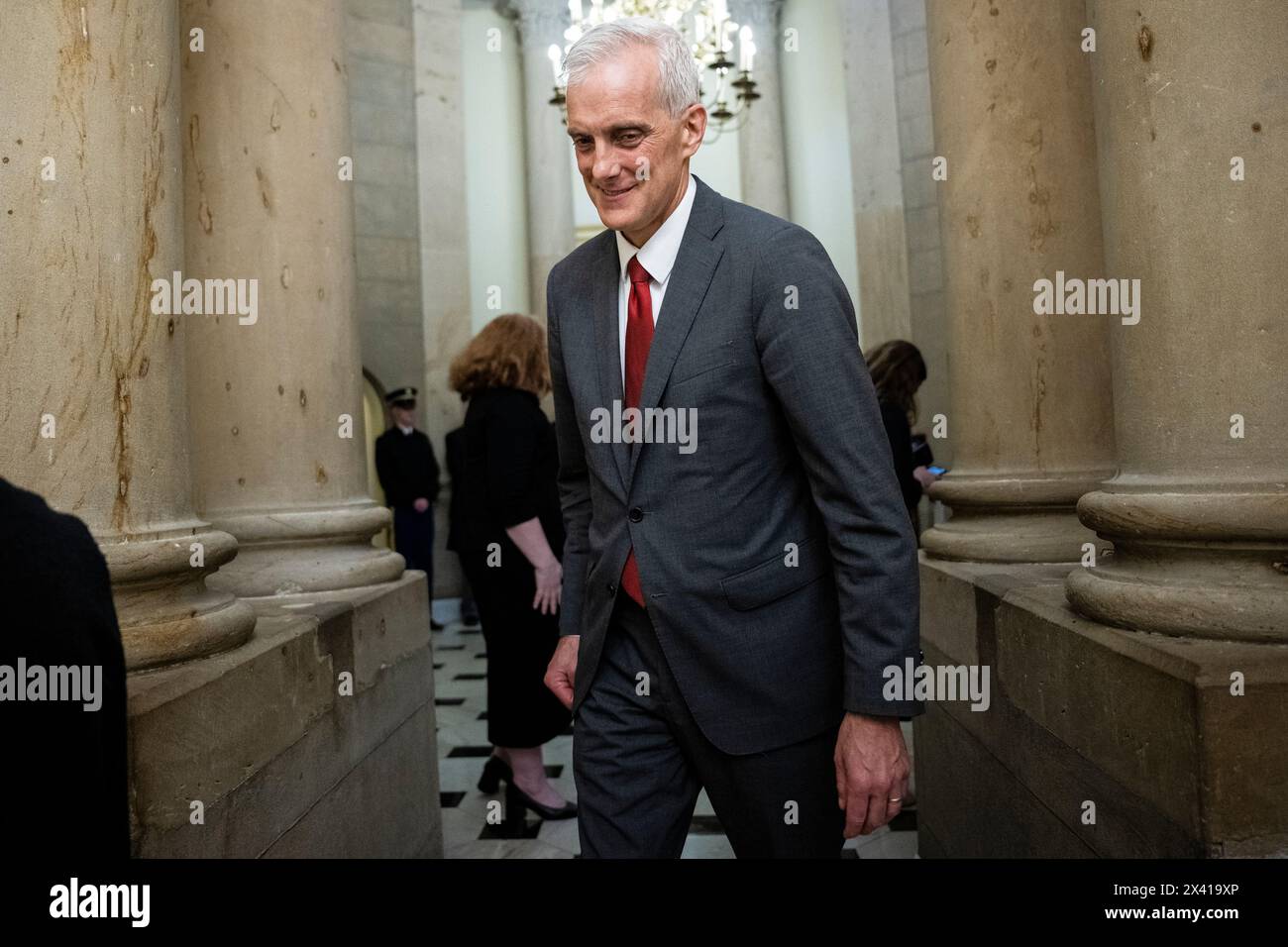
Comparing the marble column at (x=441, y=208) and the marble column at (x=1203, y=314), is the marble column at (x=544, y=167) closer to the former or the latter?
the marble column at (x=441, y=208)

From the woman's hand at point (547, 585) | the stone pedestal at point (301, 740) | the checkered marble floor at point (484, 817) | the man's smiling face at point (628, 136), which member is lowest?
the checkered marble floor at point (484, 817)

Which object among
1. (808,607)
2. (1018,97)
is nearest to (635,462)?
(808,607)

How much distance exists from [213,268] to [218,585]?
1.02 metres

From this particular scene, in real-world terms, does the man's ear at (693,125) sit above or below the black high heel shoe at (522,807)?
above

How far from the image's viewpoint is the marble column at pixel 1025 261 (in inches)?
127

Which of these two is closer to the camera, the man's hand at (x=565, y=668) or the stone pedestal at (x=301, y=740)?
the stone pedestal at (x=301, y=740)

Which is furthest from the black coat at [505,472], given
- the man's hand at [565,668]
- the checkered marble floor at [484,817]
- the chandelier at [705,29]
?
the chandelier at [705,29]

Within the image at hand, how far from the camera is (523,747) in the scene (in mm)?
4281

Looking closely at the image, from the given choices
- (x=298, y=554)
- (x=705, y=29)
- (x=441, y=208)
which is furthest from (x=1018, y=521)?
(x=441, y=208)

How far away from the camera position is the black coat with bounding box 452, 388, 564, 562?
4.06 meters

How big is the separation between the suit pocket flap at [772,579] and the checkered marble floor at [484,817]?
2.25 m

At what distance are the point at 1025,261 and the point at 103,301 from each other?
2647 mm

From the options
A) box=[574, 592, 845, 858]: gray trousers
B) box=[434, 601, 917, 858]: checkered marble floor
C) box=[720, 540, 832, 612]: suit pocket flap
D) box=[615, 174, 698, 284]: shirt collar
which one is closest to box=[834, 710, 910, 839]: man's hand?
box=[574, 592, 845, 858]: gray trousers

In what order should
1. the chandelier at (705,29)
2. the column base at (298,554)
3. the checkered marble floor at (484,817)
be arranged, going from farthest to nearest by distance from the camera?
the chandelier at (705,29) < the checkered marble floor at (484,817) < the column base at (298,554)
